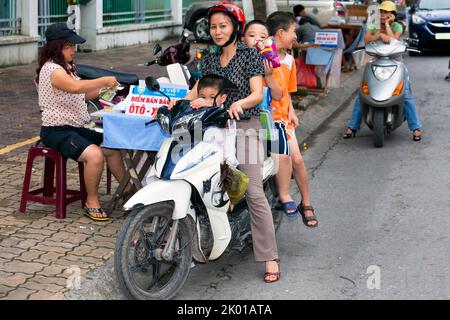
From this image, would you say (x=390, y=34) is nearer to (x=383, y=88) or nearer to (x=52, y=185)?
(x=383, y=88)

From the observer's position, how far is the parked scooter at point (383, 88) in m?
10.2

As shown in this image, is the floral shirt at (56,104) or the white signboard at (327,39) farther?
the white signboard at (327,39)

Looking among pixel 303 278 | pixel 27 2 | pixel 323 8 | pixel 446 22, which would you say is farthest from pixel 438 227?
pixel 323 8

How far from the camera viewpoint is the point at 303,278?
585 cm

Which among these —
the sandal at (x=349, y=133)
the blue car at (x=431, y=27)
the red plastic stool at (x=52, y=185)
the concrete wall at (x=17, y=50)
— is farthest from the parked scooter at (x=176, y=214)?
the blue car at (x=431, y=27)

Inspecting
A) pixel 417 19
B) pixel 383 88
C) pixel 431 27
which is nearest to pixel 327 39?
pixel 383 88

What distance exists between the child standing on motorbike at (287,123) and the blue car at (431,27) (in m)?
14.9

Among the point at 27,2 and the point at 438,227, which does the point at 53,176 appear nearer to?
the point at 438,227

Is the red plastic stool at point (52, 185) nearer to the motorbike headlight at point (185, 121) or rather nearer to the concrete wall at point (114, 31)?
the motorbike headlight at point (185, 121)

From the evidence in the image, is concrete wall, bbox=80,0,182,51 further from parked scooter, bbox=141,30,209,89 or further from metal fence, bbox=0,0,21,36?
parked scooter, bbox=141,30,209,89

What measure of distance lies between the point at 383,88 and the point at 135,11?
12.1 metres

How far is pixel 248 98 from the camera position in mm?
5645

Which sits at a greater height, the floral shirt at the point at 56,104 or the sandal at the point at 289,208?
the floral shirt at the point at 56,104

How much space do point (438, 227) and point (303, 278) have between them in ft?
5.53
